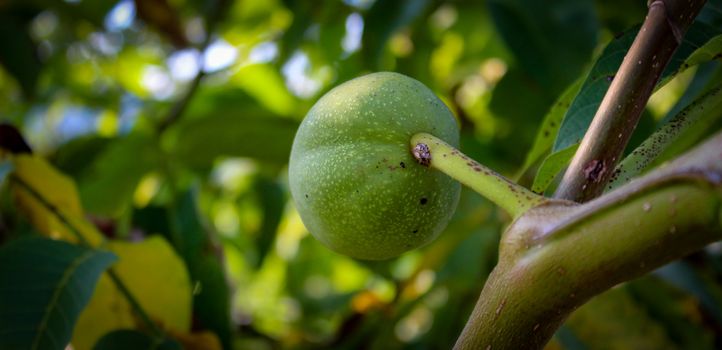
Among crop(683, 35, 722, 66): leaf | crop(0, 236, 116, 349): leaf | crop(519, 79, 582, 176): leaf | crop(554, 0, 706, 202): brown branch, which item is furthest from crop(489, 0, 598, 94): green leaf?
crop(0, 236, 116, 349): leaf

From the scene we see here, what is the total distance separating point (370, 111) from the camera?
1.08 meters

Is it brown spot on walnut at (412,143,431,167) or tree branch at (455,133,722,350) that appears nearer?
tree branch at (455,133,722,350)

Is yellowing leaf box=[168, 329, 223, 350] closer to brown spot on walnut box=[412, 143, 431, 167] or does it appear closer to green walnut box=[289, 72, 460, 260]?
green walnut box=[289, 72, 460, 260]

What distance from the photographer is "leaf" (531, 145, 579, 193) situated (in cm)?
101

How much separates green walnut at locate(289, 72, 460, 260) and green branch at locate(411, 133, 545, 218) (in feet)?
0.17

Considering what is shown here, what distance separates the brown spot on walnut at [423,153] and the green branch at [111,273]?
0.81 m

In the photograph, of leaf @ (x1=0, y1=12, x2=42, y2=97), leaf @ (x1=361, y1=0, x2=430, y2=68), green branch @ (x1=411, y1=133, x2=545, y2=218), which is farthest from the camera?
leaf @ (x1=0, y1=12, x2=42, y2=97)

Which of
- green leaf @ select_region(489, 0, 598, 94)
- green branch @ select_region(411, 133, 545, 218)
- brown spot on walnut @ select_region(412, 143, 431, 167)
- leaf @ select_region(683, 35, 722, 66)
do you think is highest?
leaf @ select_region(683, 35, 722, 66)

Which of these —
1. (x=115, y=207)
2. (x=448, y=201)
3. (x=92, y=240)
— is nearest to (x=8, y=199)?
(x=115, y=207)

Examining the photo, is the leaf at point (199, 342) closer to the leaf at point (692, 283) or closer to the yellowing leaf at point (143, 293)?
the yellowing leaf at point (143, 293)

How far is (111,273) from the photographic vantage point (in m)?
1.56

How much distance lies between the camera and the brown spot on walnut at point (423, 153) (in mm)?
998

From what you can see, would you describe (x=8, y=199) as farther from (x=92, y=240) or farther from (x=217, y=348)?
(x=217, y=348)

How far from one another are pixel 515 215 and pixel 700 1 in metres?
0.40
